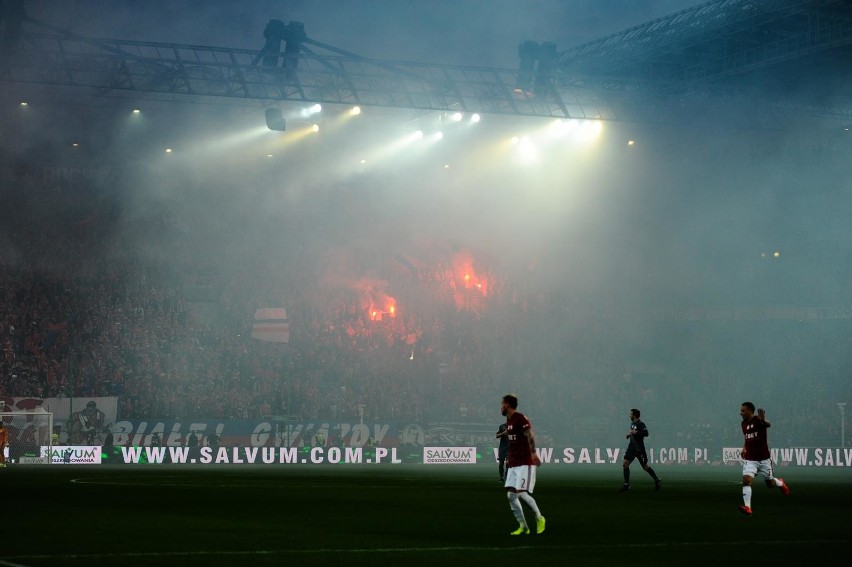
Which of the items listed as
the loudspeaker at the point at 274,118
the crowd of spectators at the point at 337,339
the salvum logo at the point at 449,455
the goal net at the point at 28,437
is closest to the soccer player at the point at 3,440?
the goal net at the point at 28,437

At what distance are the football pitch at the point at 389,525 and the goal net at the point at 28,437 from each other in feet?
48.3

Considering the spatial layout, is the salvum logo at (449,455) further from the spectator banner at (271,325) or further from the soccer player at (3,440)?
the soccer player at (3,440)

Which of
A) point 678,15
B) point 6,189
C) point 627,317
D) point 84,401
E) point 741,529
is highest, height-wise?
point 678,15

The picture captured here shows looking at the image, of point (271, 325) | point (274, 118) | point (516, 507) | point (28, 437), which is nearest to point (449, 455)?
point (271, 325)

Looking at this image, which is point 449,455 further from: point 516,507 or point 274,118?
point 516,507

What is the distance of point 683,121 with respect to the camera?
45125mm

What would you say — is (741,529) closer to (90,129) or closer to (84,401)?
(84,401)

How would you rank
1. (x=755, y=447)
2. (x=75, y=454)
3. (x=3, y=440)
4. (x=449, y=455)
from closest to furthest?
1. (x=755, y=447)
2. (x=3, y=440)
3. (x=75, y=454)
4. (x=449, y=455)

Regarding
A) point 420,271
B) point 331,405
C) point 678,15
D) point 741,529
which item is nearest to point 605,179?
point 420,271

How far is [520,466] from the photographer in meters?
14.5

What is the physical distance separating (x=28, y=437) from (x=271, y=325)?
44.6 feet

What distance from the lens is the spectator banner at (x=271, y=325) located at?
52.2 m

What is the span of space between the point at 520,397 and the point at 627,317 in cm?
1017

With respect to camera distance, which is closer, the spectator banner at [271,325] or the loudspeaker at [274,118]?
the loudspeaker at [274,118]
